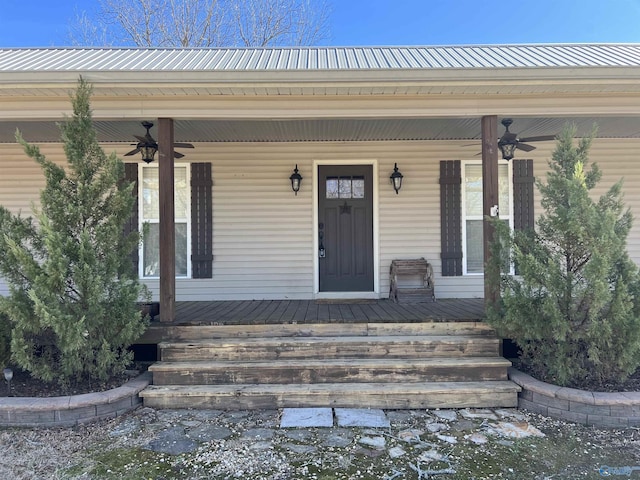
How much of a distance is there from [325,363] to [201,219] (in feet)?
9.02

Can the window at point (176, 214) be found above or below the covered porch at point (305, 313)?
above

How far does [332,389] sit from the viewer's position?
3242mm

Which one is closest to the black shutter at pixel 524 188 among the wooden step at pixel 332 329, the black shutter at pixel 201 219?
the wooden step at pixel 332 329

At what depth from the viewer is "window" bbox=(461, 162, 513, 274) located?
5.39m

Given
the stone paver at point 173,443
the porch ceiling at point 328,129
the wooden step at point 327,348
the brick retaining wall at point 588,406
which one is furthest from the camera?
the porch ceiling at point 328,129

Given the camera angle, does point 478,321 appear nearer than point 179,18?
Yes

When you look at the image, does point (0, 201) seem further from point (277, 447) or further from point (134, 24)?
point (134, 24)

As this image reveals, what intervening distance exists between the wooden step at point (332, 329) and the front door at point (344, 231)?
5.46ft

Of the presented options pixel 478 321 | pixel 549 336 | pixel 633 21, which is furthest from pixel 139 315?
pixel 633 21

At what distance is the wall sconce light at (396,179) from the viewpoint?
17.3 feet

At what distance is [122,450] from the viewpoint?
2.60 meters

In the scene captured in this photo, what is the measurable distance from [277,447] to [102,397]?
4.46 ft

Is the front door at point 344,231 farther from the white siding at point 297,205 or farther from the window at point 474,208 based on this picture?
the window at point 474,208

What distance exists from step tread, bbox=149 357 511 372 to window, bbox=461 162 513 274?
2.09 metres
